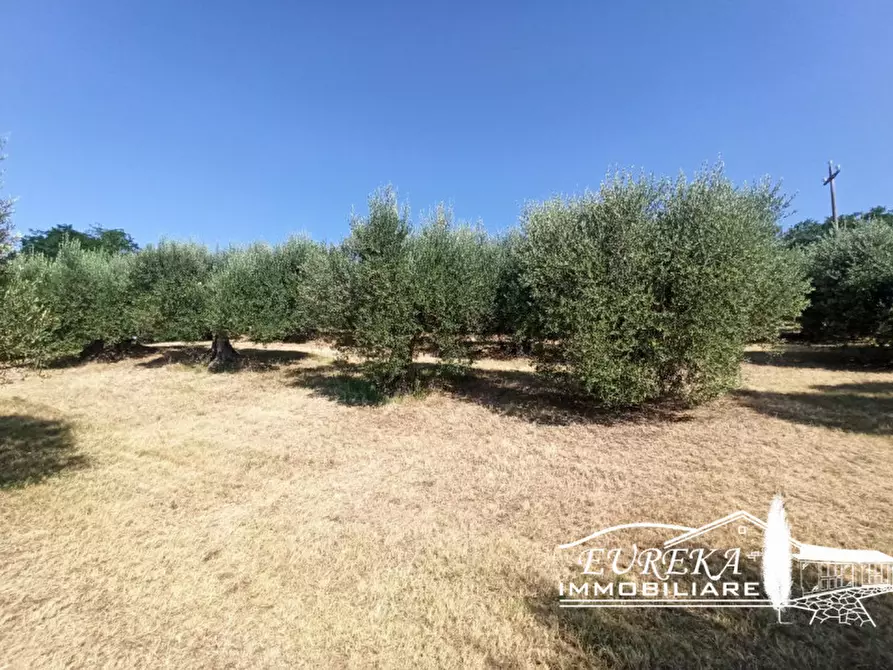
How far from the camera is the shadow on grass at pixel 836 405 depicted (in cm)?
973

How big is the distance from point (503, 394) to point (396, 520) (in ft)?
28.8

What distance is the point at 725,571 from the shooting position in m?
4.46

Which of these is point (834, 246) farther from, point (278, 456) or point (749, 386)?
point (278, 456)

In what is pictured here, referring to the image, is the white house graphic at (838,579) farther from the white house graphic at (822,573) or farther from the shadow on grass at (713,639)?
the shadow on grass at (713,639)

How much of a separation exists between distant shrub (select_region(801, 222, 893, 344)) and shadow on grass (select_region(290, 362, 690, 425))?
43.9ft

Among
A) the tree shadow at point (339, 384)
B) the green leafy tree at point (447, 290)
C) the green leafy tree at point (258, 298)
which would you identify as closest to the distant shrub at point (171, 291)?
the green leafy tree at point (258, 298)

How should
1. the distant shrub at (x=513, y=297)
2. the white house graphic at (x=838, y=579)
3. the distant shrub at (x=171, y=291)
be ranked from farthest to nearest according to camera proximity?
the distant shrub at (x=171, y=291) → the distant shrub at (x=513, y=297) → the white house graphic at (x=838, y=579)

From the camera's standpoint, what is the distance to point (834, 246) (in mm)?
20766

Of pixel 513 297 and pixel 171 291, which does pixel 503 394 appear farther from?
pixel 171 291

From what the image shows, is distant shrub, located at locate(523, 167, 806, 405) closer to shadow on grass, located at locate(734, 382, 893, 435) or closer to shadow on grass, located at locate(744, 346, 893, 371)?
shadow on grass, located at locate(734, 382, 893, 435)

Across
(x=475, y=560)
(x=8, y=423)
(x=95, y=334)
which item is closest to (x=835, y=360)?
(x=475, y=560)

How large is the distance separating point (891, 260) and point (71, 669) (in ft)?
92.2

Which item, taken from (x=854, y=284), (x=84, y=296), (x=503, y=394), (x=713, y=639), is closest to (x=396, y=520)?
(x=713, y=639)

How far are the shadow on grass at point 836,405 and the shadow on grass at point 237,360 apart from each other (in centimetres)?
2114
